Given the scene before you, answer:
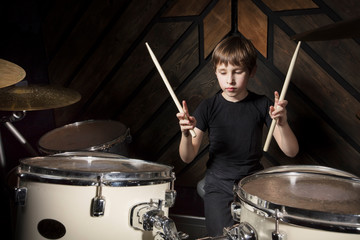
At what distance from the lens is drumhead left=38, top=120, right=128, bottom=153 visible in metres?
1.71

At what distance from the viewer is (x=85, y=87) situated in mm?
2326

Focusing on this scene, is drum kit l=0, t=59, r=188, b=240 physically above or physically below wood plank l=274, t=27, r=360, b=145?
below

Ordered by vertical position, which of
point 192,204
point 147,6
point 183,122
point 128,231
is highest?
point 147,6

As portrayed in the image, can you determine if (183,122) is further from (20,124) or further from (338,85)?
(20,124)

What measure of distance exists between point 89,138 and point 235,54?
823 mm

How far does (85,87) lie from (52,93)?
1.94ft

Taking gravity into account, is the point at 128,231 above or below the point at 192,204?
above

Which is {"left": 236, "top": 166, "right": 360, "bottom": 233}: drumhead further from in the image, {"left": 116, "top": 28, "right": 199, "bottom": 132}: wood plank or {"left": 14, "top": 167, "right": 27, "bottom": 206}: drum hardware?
{"left": 116, "top": 28, "right": 199, "bottom": 132}: wood plank

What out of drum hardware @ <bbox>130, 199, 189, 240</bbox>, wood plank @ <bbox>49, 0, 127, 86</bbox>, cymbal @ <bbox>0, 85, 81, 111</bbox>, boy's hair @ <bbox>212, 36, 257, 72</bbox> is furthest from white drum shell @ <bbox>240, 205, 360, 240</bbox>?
wood plank @ <bbox>49, 0, 127, 86</bbox>

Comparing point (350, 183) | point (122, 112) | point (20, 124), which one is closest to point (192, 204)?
point (122, 112)

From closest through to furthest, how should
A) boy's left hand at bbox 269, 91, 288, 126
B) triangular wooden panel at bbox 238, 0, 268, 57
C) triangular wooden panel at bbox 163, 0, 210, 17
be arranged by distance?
1. boy's left hand at bbox 269, 91, 288, 126
2. triangular wooden panel at bbox 238, 0, 268, 57
3. triangular wooden panel at bbox 163, 0, 210, 17

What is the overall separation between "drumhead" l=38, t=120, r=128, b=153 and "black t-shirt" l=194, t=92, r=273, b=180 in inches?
17.2

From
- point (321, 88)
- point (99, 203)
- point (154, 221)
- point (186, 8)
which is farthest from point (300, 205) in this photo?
point (186, 8)

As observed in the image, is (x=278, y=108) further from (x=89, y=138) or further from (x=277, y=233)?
(x=89, y=138)
